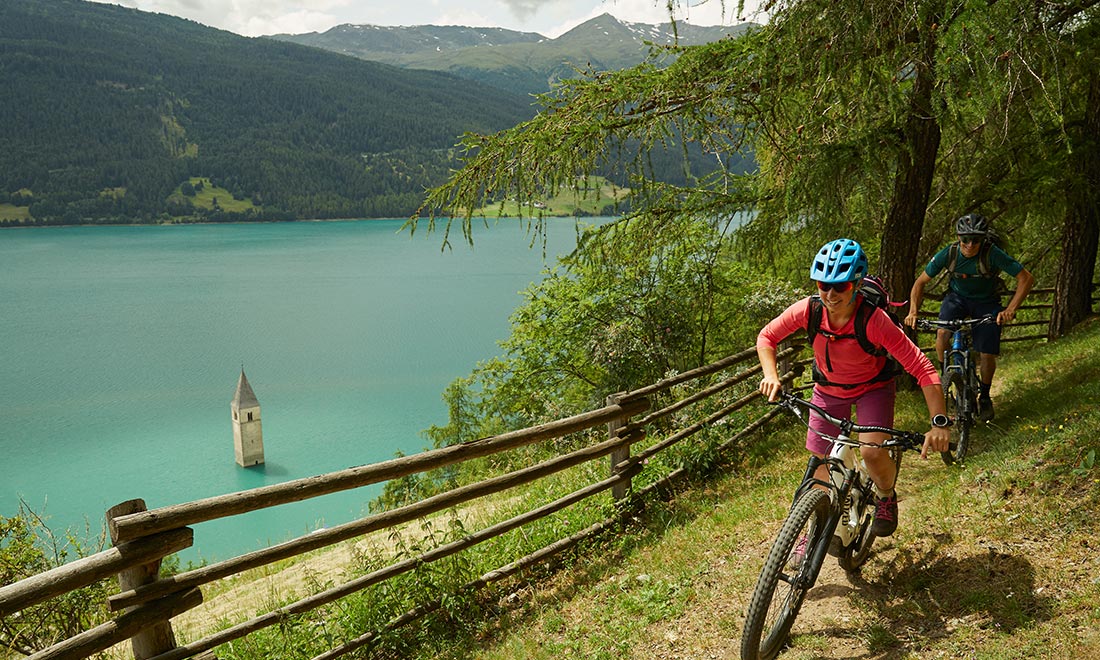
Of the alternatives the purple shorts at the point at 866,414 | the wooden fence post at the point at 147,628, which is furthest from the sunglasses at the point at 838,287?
the wooden fence post at the point at 147,628

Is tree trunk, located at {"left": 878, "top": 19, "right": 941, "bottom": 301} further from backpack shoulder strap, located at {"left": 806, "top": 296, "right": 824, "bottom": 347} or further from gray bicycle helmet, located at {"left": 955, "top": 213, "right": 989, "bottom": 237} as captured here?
backpack shoulder strap, located at {"left": 806, "top": 296, "right": 824, "bottom": 347}

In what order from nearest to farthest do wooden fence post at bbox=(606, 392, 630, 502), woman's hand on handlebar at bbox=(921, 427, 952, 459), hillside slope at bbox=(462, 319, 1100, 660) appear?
1. woman's hand on handlebar at bbox=(921, 427, 952, 459)
2. hillside slope at bbox=(462, 319, 1100, 660)
3. wooden fence post at bbox=(606, 392, 630, 502)

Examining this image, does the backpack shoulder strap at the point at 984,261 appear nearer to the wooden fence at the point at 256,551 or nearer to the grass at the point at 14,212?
the wooden fence at the point at 256,551

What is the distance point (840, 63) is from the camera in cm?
641


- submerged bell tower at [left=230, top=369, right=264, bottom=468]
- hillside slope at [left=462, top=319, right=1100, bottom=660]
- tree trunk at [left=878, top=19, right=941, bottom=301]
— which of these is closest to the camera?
hillside slope at [left=462, top=319, right=1100, bottom=660]

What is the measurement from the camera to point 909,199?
8.34 m

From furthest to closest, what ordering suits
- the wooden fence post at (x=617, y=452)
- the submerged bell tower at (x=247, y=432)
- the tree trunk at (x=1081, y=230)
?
the submerged bell tower at (x=247, y=432), the tree trunk at (x=1081, y=230), the wooden fence post at (x=617, y=452)

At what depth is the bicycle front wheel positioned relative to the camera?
3.57 meters

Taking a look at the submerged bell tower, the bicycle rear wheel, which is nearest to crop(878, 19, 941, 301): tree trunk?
the bicycle rear wheel

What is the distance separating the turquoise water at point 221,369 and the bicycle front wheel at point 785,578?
14021 millimetres

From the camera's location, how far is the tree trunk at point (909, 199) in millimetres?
7629

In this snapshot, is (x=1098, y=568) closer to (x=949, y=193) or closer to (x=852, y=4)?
(x=852, y=4)

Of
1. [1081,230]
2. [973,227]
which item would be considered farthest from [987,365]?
[1081,230]

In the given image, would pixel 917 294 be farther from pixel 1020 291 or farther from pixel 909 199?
pixel 909 199
